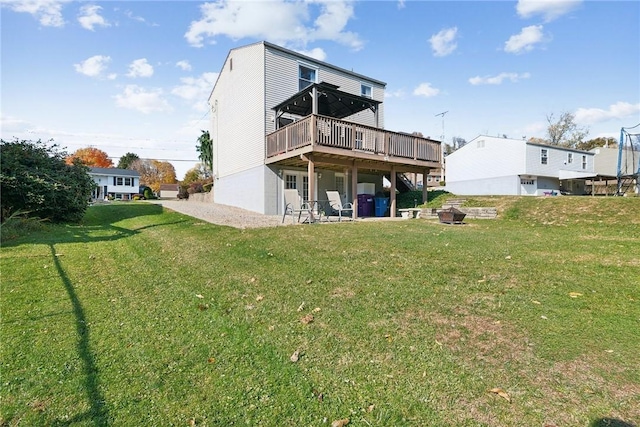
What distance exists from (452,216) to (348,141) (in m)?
4.63

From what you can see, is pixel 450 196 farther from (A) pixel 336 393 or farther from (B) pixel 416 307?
(A) pixel 336 393

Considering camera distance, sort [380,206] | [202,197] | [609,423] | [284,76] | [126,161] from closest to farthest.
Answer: [609,423] < [284,76] < [380,206] < [202,197] < [126,161]

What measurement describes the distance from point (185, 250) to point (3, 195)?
25.5 feet

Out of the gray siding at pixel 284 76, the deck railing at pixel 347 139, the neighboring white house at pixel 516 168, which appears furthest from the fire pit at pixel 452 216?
the neighboring white house at pixel 516 168

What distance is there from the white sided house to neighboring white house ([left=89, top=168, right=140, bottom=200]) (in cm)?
3468

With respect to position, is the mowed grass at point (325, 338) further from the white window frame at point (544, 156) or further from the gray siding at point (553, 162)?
the white window frame at point (544, 156)

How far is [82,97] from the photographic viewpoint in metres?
16.2

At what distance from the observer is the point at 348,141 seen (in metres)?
11.9

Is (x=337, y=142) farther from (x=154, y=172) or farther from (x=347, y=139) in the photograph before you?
(x=154, y=172)

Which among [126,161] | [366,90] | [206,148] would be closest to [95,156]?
[126,161]

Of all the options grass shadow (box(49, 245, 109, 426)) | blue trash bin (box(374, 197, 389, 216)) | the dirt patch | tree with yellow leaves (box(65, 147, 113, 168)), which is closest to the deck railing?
blue trash bin (box(374, 197, 389, 216))

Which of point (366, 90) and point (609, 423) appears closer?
point (609, 423)

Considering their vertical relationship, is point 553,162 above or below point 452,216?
above

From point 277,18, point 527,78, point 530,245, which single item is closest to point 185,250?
point 530,245
